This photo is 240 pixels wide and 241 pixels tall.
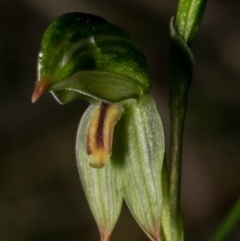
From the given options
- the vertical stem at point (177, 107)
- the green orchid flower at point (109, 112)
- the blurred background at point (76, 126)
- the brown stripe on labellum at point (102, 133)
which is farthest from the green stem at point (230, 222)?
the blurred background at point (76, 126)

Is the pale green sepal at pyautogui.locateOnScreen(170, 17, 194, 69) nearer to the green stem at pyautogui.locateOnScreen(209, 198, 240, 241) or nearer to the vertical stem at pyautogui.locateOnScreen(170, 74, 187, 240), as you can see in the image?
the vertical stem at pyautogui.locateOnScreen(170, 74, 187, 240)

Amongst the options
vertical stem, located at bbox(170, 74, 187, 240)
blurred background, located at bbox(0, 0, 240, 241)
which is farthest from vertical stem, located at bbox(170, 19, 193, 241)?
blurred background, located at bbox(0, 0, 240, 241)

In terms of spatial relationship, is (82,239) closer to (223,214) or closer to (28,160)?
(28,160)

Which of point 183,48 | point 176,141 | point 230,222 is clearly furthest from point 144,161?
point 230,222

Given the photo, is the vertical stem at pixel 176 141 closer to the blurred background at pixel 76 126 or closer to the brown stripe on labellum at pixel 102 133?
the brown stripe on labellum at pixel 102 133

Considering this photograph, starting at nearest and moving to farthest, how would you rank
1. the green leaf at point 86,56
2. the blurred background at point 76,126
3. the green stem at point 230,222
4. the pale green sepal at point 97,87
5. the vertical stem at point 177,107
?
the green leaf at point 86,56, the pale green sepal at point 97,87, the vertical stem at point 177,107, the green stem at point 230,222, the blurred background at point 76,126

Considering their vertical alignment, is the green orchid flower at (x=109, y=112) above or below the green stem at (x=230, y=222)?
above

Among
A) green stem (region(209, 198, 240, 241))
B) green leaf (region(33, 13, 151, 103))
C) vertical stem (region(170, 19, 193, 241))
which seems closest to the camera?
green leaf (region(33, 13, 151, 103))

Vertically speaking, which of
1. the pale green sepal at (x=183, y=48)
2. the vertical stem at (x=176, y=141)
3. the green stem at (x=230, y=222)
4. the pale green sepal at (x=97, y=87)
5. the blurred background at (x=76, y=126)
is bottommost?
the blurred background at (x=76, y=126)
